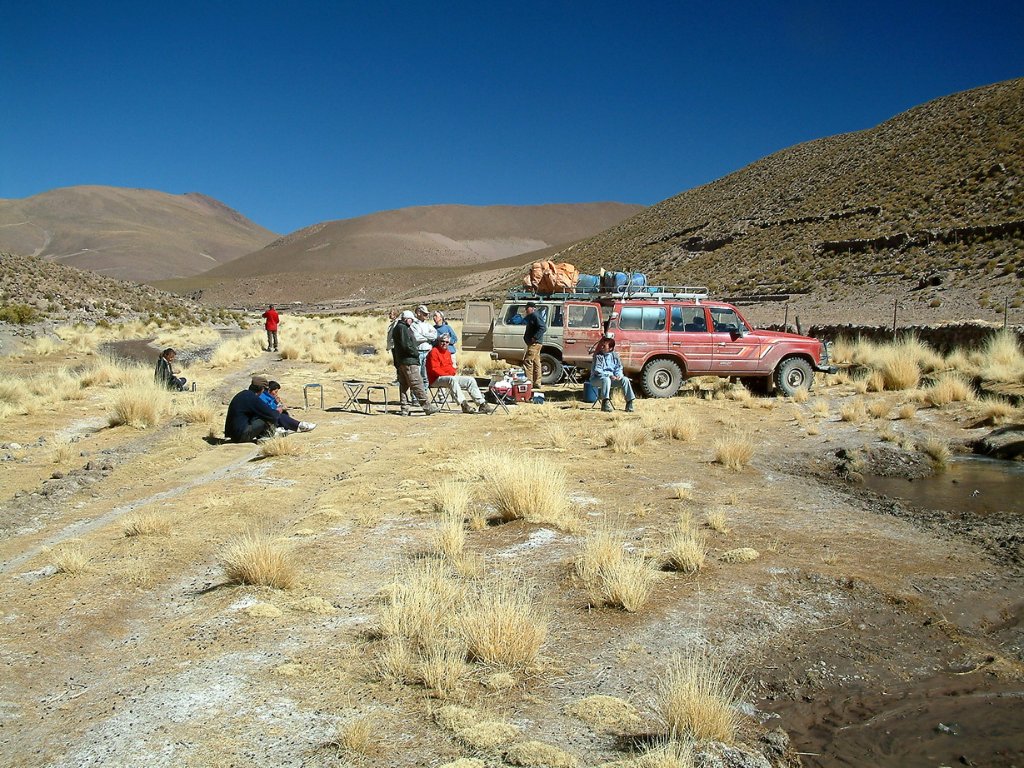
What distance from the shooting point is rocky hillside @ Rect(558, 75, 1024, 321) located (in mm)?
38331

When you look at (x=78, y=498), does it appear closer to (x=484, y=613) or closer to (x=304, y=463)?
(x=304, y=463)

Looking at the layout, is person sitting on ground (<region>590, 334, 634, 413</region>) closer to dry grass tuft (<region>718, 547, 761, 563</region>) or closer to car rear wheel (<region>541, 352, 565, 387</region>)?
car rear wheel (<region>541, 352, 565, 387</region>)

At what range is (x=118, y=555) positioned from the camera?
6887 mm

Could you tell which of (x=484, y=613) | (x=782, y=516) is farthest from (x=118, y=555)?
(x=782, y=516)

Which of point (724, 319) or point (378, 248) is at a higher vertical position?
point (378, 248)

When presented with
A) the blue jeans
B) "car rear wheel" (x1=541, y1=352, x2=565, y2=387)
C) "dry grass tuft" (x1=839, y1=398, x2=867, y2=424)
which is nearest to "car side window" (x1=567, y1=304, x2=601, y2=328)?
"car rear wheel" (x1=541, y1=352, x2=565, y2=387)

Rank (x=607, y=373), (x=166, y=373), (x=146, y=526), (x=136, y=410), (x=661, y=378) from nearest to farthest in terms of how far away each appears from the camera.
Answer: (x=146, y=526), (x=136, y=410), (x=607, y=373), (x=166, y=373), (x=661, y=378)

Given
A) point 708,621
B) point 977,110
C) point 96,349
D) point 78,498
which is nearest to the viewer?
point 708,621

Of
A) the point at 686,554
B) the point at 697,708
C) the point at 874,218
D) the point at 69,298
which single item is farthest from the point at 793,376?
the point at 69,298

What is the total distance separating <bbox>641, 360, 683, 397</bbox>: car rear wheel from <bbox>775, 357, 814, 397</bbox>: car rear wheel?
79.7 inches

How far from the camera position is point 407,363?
13.8 meters

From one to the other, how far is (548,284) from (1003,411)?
45.9 ft

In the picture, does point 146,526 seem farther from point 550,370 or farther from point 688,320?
point 550,370

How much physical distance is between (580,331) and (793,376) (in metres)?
4.50
